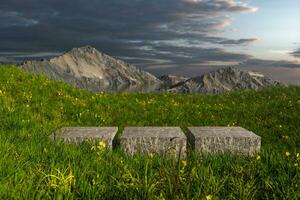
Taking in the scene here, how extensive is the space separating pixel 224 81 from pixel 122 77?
7808 mm

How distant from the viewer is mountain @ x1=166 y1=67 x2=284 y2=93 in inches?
1521

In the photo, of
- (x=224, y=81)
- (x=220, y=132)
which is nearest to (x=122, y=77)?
(x=224, y=81)

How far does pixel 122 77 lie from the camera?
42.9 m

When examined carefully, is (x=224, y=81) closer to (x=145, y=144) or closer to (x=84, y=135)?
(x=145, y=144)

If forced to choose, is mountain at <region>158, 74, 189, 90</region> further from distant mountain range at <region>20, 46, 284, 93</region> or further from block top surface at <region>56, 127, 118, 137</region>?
block top surface at <region>56, 127, 118, 137</region>

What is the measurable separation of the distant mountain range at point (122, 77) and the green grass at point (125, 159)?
16.3 m

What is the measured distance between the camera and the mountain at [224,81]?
1521 inches

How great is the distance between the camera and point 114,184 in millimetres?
7441

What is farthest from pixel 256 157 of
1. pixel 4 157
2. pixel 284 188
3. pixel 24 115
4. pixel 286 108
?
pixel 286 108

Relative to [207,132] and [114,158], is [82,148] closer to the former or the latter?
[114,158]

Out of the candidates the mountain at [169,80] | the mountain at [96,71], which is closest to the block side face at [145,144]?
the mountain at [96,71]

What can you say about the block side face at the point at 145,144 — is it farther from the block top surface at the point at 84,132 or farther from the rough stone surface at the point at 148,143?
the block top surface at the point at 84,132

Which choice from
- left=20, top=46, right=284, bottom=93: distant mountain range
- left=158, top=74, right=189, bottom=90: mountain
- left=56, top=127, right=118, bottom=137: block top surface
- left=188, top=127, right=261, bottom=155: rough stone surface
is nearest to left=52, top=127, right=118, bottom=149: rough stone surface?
left=56, top=127, right=118, bottom=137: block top surface

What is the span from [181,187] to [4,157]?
2.63 meters
